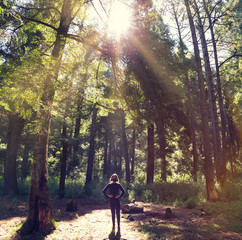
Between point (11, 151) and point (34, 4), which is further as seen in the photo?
point (11, 151)

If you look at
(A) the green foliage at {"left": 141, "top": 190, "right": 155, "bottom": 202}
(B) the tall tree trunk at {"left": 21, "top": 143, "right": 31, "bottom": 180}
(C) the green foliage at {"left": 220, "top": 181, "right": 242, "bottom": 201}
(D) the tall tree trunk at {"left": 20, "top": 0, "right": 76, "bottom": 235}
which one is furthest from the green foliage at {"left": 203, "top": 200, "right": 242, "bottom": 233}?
(B) the tall tree trunk at {"left": 21, "top": 143, "right": 31, "bottom": 180}

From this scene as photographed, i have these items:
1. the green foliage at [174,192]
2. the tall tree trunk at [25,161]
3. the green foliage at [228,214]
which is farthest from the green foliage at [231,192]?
the tall tree trunk at [25,161]

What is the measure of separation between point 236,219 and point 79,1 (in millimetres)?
10530

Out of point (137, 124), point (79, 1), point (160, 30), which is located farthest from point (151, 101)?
point (160, 30)

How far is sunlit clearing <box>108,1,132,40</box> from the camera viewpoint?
7.89 metres

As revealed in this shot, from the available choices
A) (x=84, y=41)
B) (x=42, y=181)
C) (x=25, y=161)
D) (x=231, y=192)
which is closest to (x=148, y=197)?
(x=231, y=192)

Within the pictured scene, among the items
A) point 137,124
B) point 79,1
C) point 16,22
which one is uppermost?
point 79,1

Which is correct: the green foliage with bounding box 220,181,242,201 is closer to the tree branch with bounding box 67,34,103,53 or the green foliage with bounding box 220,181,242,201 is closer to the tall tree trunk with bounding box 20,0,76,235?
the tall tree trunk with bounding box 20,0,76,235

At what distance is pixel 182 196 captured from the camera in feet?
47.3

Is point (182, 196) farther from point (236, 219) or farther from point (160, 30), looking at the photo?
point (160, 30)

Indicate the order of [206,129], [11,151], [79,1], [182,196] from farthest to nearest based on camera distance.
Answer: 1. [11,151]
2. [182,196]
3. [206,129]
4. [79,1]

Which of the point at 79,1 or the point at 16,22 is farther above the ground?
the point at 79,1

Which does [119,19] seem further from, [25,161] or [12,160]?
[25,161]

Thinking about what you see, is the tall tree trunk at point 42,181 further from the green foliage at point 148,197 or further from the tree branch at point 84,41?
the green foliage at point 148,197
